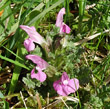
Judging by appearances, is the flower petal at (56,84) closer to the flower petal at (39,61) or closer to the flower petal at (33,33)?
the flower petal at (39,61)

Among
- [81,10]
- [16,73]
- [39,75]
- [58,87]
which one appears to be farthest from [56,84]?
[81,10]

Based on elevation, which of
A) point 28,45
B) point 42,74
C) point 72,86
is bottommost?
point 72,86

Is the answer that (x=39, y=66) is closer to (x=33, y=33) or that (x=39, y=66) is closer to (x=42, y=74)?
(x=42, y=74)

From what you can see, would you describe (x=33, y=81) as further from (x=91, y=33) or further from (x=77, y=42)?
(x=91, y=33)

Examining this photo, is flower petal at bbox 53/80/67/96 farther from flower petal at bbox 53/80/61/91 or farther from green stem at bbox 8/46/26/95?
green stem at bbox 8/46/26/95

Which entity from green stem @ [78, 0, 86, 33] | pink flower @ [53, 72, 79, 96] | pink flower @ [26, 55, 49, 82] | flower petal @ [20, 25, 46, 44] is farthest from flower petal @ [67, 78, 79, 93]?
green stem @ [78, 0, 86, 33]

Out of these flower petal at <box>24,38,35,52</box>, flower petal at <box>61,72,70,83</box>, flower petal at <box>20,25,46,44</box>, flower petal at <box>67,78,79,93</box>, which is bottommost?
flower petal at <box>67,78,79,93</box>

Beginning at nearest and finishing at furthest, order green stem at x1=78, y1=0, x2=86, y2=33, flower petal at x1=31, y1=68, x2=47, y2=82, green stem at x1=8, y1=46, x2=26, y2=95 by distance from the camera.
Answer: flower petal at x1=31, y1=68, x2=47, y2=82, green stem at x1=8, y1=46, x2=26, y2=95, green stem at x1=78, y1=0, x2=86, y2=33
